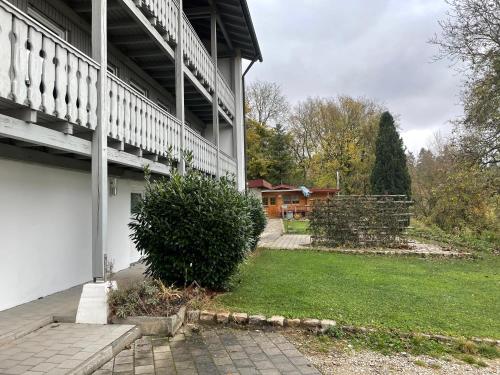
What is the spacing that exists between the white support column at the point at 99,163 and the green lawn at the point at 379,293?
1.91 m

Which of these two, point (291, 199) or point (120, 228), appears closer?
point (120, 228)

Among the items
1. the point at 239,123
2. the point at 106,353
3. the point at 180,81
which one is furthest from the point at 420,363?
the point at 239,123

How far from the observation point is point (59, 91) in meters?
4.77

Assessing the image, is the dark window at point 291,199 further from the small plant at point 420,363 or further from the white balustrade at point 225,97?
the small plant at point 420,363

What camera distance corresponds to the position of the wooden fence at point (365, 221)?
48.9 ft

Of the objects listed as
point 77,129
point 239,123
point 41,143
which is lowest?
point 41,143

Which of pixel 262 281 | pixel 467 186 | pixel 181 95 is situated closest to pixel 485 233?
pixel 467 186

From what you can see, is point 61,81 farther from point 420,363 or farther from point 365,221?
point 365,221

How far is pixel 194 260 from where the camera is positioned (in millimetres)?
6590

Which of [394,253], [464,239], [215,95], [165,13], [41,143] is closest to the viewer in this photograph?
[41,143]

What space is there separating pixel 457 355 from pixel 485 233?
13.8 meters

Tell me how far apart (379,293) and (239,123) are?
1205cm

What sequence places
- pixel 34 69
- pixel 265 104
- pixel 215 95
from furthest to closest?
pixel 265 104
pixel 215 95
pixel 34 69

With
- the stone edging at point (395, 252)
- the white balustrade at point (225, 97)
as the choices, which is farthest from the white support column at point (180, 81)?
the stone edging at point (395, 252)
